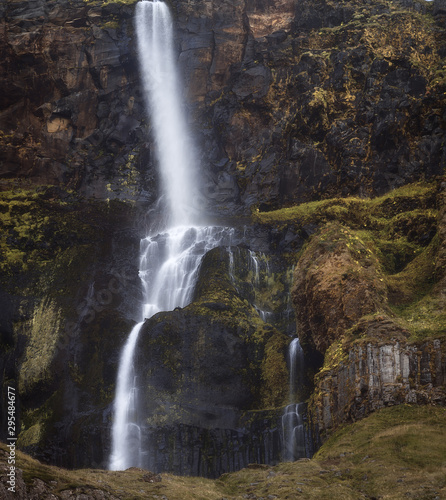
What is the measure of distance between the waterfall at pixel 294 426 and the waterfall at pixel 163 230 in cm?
903

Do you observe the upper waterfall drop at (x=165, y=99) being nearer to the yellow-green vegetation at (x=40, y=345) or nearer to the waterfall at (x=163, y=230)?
the waterfall at (x=163, y=230)

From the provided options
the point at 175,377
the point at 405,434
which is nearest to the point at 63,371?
the point at 175,377

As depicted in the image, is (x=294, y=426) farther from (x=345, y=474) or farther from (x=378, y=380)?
(x=345, y=474)

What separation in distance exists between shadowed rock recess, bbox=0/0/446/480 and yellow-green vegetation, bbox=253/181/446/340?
18 centimetres

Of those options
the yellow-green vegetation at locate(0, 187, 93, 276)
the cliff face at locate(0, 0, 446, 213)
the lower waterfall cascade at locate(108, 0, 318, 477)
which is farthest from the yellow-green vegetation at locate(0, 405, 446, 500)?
the cliff face at locate(0, 0, 446, 213)

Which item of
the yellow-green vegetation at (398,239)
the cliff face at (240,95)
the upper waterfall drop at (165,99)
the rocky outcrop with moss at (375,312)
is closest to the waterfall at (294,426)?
the rocky outcrop with moss at (375,312)

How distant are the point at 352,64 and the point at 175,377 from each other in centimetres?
3802

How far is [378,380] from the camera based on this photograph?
24062mm

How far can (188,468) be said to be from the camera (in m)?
32.0

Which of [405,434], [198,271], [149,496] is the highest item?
[198,271]

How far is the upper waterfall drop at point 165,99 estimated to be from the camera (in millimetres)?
60312

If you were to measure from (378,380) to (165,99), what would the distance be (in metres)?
47.8

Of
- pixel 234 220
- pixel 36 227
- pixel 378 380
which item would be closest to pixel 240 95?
pixel 234 220

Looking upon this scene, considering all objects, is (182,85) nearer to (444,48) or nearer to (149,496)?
(444,48)
